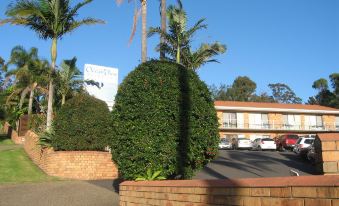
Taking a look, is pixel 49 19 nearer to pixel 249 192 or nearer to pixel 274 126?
pixel 249 192

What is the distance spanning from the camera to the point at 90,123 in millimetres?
16609

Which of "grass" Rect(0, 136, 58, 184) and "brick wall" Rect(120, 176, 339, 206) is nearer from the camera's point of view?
"brick wall" Rect(120, 176, 339, 206)

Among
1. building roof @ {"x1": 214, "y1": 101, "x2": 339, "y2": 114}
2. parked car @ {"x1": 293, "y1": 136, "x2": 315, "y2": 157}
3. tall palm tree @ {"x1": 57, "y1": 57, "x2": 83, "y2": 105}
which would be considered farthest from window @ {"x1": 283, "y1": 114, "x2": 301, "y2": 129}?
tall palm tree @ {"x1": 57, "y1": 57, "x2": 83, "y2": 105}

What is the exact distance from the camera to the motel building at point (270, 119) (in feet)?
185

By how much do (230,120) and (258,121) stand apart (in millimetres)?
4104

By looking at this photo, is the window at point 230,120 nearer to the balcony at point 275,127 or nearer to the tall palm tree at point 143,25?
the balcony at point 275,127

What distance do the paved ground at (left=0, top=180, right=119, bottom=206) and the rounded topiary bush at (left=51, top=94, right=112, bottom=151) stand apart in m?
1.75

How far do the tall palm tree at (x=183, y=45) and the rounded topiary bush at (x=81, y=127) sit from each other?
657 centimetres

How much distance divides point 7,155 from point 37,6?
743cm

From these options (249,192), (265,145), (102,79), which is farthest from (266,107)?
(249,192)

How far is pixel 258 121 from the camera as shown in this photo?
189ft

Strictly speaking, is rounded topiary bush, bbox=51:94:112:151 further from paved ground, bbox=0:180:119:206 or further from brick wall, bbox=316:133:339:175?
brick wall, bbox=316:133:339:175

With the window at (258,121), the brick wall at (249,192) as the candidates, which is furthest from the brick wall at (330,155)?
the window at (258,121)

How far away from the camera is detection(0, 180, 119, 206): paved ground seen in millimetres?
11688
